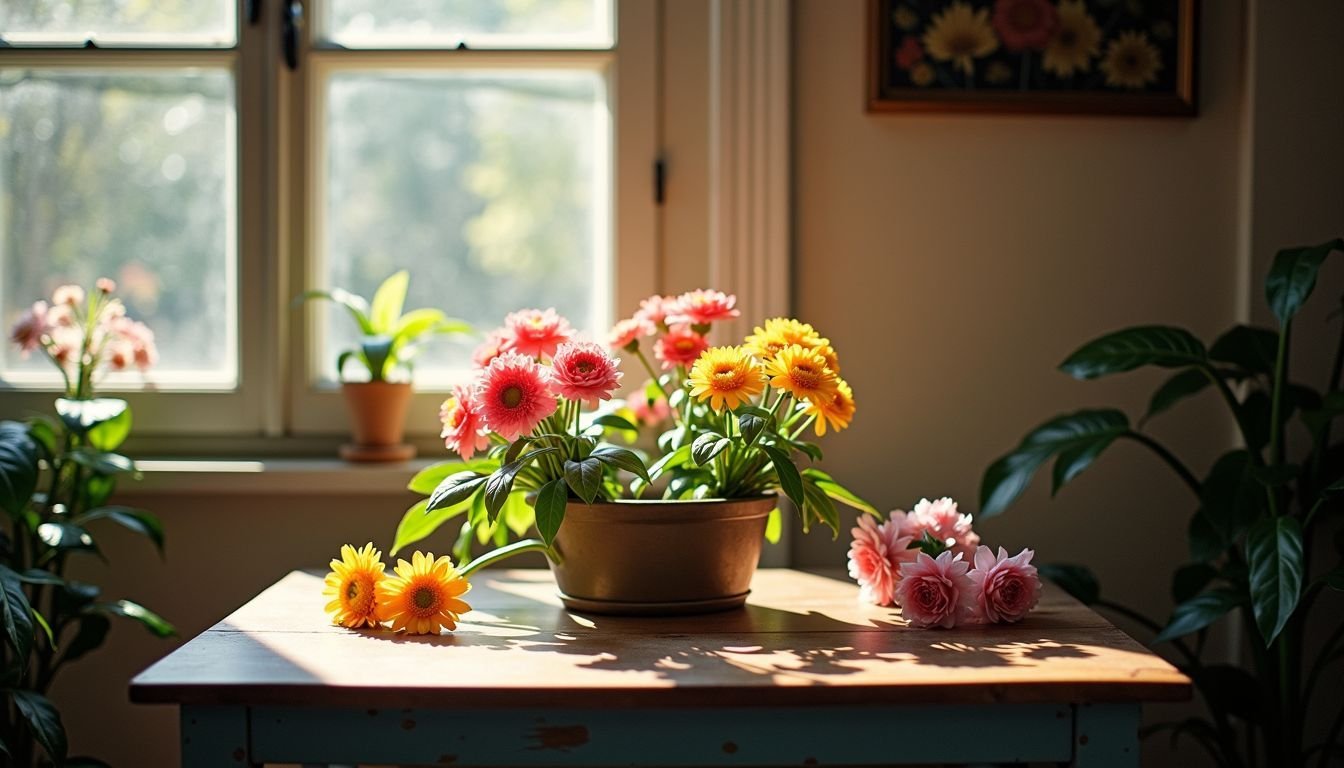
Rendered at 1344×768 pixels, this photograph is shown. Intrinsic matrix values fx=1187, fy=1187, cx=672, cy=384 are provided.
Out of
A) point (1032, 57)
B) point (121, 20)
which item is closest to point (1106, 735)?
point (1032, 57)

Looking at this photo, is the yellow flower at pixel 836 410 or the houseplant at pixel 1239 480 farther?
the houseplant at pixel 1239 480

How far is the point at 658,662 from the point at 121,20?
4.80ft

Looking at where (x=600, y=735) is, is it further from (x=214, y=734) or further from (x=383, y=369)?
(x=383, y=369)

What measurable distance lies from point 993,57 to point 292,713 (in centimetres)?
141

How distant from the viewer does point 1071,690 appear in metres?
1.15

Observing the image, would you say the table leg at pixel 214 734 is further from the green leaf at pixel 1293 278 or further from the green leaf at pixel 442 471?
the green leaf at pixel 1293 278

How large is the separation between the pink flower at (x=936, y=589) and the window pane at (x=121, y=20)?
1413mm

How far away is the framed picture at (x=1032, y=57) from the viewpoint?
1878 millimetres

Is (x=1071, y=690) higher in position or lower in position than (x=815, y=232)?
lower

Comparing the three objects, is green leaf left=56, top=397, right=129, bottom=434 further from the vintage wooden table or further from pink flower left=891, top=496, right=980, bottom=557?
pink flower left=891, top=496, right=980, bottom=557

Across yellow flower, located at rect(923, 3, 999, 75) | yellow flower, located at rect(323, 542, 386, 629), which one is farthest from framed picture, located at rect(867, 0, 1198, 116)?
yellow flower, located at rect(323, 542, 386, 629)

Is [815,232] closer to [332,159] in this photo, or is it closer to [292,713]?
[332,159]

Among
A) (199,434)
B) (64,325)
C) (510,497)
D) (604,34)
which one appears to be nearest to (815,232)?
(604,34)

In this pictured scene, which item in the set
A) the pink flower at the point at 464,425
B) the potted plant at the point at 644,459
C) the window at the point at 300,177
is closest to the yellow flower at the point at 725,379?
the potted plant at the point at 644,459
